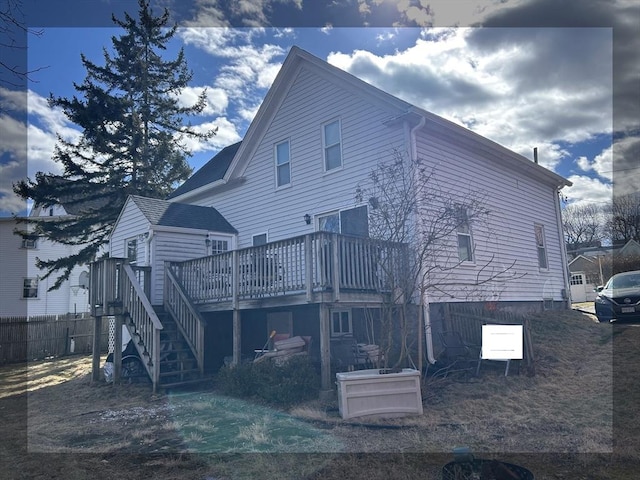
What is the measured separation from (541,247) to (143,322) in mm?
12184

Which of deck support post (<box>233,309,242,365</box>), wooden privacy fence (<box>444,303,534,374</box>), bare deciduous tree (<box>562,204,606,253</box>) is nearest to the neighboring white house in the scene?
deck support post (<box>233,309,242,365</box>)

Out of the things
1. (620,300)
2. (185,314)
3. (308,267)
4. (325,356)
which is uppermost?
(308,267)

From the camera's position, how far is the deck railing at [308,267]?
866 cm

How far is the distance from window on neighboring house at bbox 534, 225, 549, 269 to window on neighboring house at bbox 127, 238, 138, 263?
12445 mm

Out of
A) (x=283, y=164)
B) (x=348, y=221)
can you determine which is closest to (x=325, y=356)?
(x=348, y=221)

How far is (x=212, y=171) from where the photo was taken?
1748 cm

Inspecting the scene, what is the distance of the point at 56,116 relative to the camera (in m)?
21.4

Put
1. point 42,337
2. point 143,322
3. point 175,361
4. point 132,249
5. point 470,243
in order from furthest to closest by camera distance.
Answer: point 42,337 → point 132,249 → point 470,243 → point 143,322 → point 175,361

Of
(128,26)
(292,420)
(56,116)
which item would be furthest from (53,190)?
(292,420)

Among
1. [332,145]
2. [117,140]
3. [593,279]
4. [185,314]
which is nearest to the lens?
[185,314]

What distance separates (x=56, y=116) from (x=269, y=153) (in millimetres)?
13182

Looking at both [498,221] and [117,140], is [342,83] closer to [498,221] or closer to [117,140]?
[498,221]

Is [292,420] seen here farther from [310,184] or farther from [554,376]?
[310,184]

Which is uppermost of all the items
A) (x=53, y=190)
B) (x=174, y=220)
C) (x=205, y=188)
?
(x=53, y=190)
